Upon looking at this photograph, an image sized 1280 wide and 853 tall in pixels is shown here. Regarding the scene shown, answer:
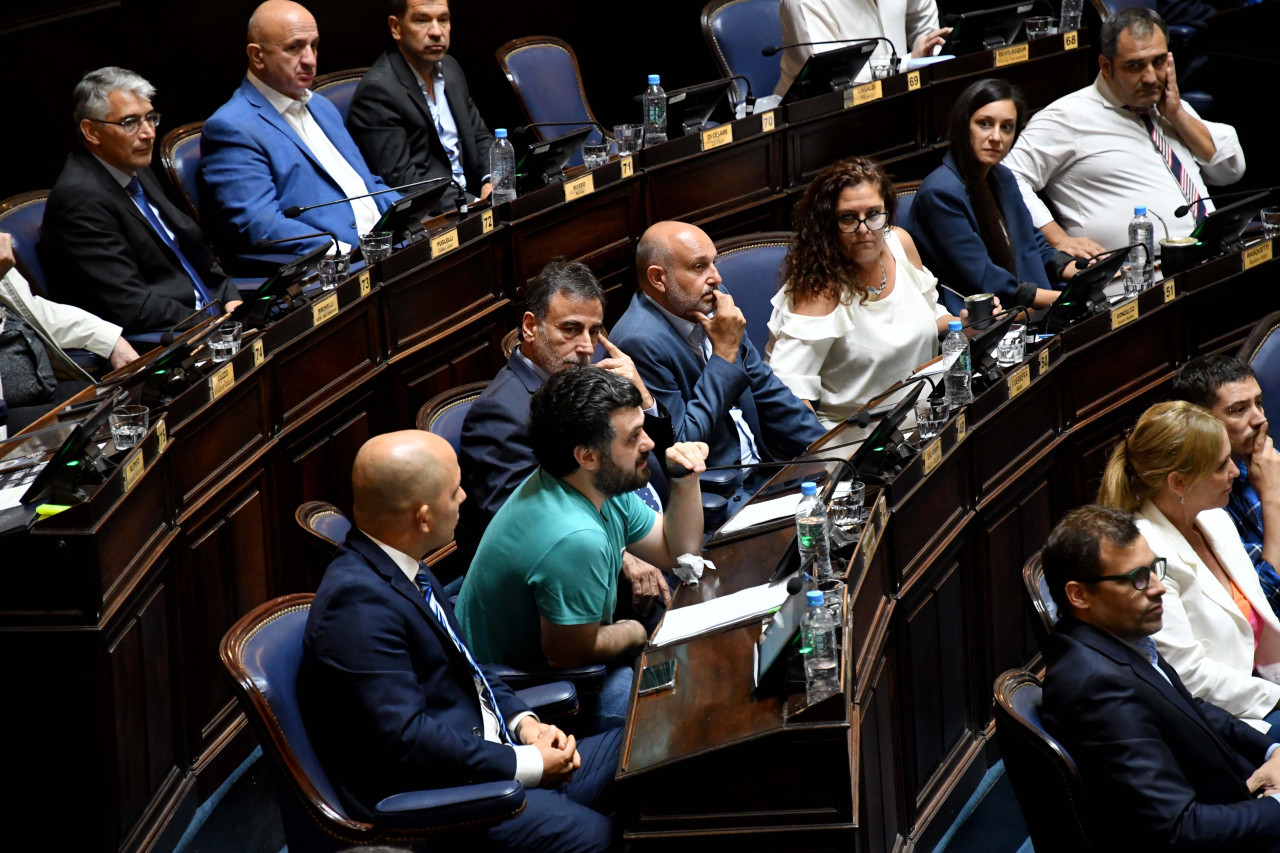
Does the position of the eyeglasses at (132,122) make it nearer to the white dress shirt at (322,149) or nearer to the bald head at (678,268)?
the white dress shirt at (322,149)

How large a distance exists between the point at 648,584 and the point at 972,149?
1.93 metres

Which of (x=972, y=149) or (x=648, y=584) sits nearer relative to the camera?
(x=648, y=584)

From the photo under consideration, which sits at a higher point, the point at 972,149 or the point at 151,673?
the point at 972,149

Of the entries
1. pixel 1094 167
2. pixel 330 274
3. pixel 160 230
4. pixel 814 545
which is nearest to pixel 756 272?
pixel 330 274

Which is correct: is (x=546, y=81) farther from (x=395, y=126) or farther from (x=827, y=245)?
(x=827, y=245)

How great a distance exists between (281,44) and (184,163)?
45cm

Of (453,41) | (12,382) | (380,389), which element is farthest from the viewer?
(453,41)

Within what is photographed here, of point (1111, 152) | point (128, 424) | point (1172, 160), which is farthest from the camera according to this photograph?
point (1172, 160)

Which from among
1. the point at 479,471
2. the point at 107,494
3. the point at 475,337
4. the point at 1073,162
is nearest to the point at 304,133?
the point at 475,337

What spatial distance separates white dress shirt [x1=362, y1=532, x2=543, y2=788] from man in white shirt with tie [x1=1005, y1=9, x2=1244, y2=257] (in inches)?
109

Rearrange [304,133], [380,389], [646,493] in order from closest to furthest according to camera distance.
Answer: [646,493]
[380,389]
[304,133]

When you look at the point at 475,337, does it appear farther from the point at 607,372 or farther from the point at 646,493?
the point at 607,372

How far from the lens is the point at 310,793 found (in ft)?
6.71

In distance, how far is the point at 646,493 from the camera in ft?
9.78
